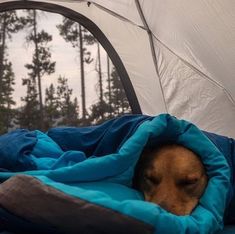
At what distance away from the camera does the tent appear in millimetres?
2432

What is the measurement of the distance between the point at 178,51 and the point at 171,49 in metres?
0.12

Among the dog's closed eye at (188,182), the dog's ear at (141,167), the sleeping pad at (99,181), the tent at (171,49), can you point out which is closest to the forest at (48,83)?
the tent at (171,49)

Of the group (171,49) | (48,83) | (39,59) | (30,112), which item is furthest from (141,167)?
(30,112)

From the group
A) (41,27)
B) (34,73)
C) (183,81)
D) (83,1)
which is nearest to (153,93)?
(183,81)

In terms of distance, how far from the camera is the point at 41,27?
6.76 meters

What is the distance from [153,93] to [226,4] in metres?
1.59

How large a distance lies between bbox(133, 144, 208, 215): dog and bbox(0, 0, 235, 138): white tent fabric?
989mm

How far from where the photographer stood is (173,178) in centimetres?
142

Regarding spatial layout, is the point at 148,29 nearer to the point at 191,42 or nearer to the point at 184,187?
the point at 191,42

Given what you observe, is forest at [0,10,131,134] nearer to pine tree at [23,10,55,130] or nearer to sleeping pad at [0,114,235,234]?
pine tree at [23,10,55,130]

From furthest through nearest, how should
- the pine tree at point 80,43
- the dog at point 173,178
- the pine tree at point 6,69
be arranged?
the pine tree at point 6,69
the pine tree at point 80,43
the dog at point 173,178

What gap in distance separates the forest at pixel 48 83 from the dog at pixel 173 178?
11.6 feet

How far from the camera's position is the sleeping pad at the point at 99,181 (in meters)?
1.05

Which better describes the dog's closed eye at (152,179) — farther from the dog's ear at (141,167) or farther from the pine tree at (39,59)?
the pine tree at (39,59)
